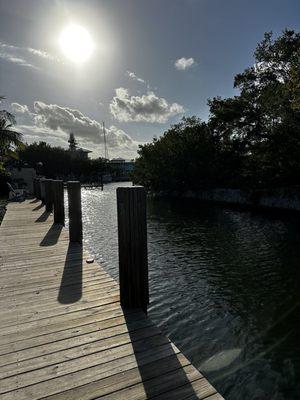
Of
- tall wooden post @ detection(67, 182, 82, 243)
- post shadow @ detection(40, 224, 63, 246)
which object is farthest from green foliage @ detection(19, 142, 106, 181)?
tall wooden post @ detection(67, 182, 82, 243)

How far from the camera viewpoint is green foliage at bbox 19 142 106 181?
82625mm

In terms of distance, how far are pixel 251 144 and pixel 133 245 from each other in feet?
93.0

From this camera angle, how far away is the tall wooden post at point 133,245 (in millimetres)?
4516

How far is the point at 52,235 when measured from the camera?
1030cm

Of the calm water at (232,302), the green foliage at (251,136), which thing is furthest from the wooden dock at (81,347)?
the green foliage at (251,136)

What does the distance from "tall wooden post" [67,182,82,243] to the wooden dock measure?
2741mm

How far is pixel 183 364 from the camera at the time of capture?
3227 millimetres

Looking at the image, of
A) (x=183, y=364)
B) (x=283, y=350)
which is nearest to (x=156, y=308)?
(x=283, y=350)

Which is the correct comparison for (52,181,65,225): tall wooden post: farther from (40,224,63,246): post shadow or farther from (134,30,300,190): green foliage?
(134,30,300,190): green foliage

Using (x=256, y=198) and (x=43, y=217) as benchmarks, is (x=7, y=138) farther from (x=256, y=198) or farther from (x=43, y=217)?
(x=256, y=198)

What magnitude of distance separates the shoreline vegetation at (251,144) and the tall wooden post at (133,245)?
50.6ft

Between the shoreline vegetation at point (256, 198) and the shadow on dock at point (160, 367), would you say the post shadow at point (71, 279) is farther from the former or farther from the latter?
the shoreline vegetation at point (256, 198)

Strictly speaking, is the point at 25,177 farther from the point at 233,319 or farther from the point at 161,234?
the point at 233,319

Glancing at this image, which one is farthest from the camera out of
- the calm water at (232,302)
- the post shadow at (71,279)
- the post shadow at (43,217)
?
the post shadow at (43,217)
